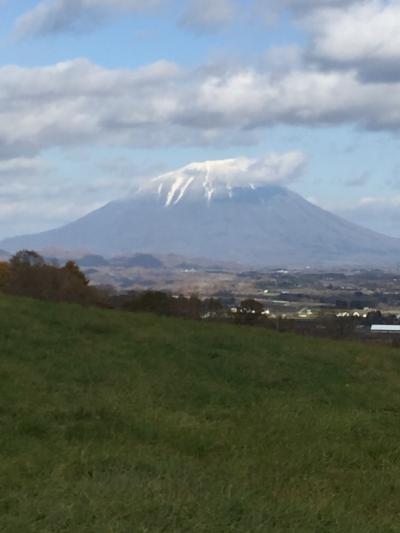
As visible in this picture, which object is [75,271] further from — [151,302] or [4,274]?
[151,302]

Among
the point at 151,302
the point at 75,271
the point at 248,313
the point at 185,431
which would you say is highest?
the point at 75,271

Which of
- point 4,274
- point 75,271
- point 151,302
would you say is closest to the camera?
point 151,302

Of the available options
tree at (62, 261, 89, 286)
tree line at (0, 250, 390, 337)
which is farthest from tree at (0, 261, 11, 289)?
tree at (62, 261, 89, 286)

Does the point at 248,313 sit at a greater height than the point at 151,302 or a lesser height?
lesser

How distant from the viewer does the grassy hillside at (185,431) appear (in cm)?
724

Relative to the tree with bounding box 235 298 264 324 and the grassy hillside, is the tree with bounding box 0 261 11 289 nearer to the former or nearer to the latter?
the tree with bounding box 235 298 264 324

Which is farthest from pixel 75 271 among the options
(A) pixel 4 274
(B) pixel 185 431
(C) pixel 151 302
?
(B) pixel 185 431

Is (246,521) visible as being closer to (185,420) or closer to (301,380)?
(185,420)

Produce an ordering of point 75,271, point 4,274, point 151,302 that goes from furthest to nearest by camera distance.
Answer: point 75,271 < point 4,274 < point 151,302

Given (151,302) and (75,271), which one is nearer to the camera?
(151,302)

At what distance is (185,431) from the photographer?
10.9 meters

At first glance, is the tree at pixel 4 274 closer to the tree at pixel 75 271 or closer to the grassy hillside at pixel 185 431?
the tree at pixel 75 271

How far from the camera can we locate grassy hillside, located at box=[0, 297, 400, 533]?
724 cm

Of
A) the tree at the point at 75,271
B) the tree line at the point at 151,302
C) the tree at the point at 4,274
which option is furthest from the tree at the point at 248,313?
the tree at the point at 75,271
